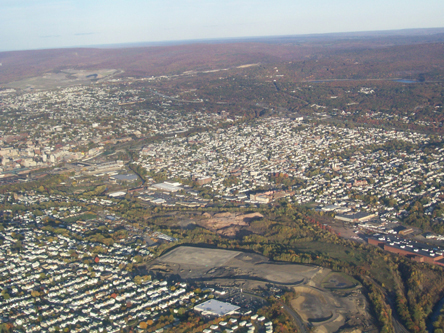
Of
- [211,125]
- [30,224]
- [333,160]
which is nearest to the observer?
[30,224]

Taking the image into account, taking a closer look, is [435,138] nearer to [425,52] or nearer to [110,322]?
[110,322]

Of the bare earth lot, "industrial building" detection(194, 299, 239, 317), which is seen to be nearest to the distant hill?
the bare earth lot

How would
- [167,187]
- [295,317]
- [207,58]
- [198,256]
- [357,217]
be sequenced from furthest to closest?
[207,58] < [167,187] < [357,217] < [198,256] < [295,317]

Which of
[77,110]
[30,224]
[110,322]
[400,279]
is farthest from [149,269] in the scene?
[77,110]

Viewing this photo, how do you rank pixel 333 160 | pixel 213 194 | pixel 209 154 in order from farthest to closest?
pixel 209 154 → pixel 333 160 → pixel 213 194

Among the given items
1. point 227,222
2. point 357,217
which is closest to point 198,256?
point 227,222

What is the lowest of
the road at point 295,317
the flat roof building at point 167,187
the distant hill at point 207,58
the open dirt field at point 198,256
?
the road at point 295,317

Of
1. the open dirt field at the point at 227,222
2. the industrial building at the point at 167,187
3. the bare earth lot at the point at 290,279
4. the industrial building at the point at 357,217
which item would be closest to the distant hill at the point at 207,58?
the industrial building at the point at 167,187

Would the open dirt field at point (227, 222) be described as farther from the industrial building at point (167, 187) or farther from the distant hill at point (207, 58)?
the distant hill at point (207, 58)

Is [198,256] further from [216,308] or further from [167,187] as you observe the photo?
[167,187]

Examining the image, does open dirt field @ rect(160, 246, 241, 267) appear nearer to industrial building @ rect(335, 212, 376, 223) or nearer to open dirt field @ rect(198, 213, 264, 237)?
open dirt field @ rect(198, 213, 264, 237)

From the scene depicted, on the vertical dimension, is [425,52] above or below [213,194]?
above
